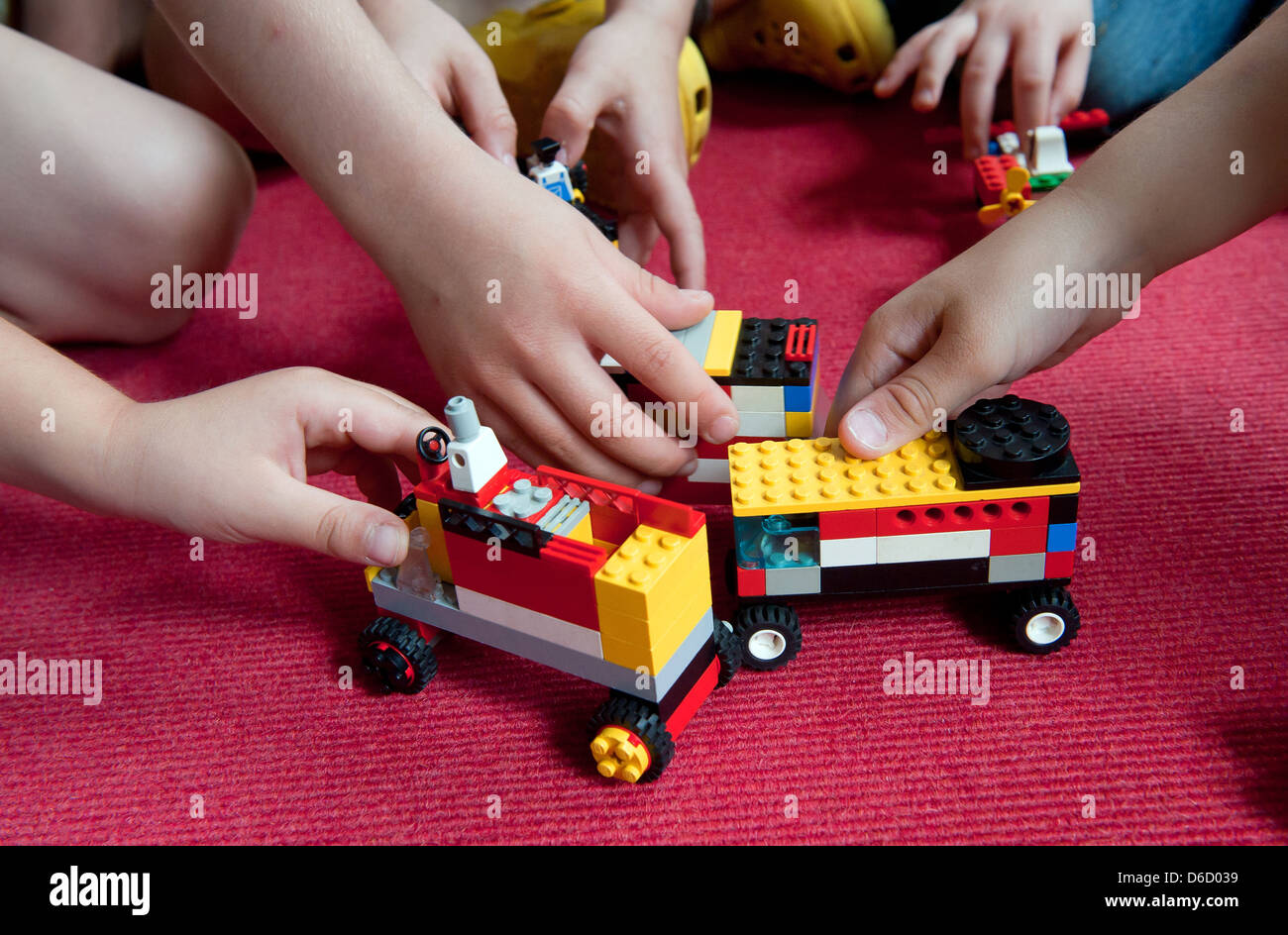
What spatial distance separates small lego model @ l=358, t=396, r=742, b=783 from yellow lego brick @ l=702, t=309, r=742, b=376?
18 centimetres

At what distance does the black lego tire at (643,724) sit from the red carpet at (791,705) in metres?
0.02

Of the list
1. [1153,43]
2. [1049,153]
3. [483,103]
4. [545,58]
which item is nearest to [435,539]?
[483,103]

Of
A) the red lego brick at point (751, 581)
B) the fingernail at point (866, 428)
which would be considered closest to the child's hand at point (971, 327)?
the fingernail at point (866, 428)

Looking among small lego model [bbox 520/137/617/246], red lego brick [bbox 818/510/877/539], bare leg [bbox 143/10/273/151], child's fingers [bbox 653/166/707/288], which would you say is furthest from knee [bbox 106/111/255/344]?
red lego brick [bbox 818/510/877/539]

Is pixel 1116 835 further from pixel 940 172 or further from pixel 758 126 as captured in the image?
pixel 758 126

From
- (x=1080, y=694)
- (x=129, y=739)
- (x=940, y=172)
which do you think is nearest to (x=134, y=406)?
(x=129, y=739)

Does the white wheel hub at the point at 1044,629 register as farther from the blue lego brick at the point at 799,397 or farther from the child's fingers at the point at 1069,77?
the child's fingers at the point at 1069,77

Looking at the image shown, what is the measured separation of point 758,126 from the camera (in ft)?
4.93

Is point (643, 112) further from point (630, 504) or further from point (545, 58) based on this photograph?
point (630, 504)

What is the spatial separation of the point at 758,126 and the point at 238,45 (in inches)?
35.8

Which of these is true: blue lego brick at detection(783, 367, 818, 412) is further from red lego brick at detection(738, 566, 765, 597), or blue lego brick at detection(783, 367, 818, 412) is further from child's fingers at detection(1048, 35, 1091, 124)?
child's fingers at detection(1048, 35, 1091, 124)

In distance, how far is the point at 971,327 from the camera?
0.67m

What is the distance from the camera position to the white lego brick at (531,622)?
2.03 feet

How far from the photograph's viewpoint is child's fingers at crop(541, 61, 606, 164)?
37.8 inches
